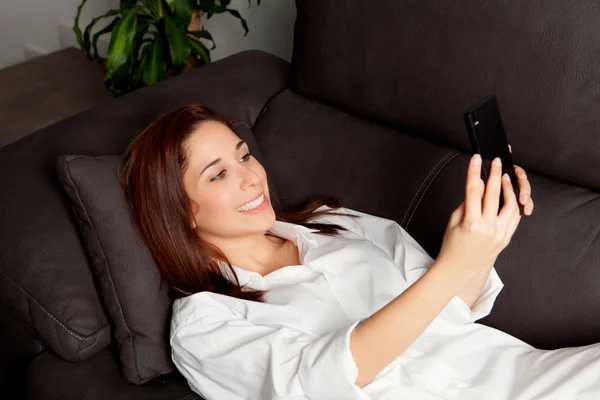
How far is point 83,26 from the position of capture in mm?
3318

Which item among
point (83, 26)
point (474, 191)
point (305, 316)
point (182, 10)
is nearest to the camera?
point (474, 191)

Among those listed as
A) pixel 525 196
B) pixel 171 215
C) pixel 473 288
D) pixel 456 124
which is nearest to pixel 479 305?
pixel 473 288

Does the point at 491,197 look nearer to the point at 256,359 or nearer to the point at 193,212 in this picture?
the point at 256,359

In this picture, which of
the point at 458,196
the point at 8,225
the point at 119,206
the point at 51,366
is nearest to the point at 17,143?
the point at 8,225

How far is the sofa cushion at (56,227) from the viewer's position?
1386mm

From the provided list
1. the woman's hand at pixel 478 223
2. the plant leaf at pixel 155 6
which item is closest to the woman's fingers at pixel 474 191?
the woman's hand at pixel 478 223

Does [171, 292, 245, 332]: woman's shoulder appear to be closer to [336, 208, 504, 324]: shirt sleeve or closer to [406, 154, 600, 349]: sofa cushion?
[336, 208, 504, 324]: shirt sleeve

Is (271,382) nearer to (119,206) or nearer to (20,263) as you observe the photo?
(119,206)

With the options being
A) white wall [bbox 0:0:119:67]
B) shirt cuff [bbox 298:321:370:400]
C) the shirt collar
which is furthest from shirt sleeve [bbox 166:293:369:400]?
white wall [bbox 0:0:119:67]

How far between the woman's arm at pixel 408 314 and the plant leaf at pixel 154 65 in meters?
1.42

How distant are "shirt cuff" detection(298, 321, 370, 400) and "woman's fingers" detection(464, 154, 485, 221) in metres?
0.25

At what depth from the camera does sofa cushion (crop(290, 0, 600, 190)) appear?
134 centimetres

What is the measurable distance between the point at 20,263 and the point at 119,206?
9.2 inches

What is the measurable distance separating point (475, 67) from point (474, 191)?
454 mm
